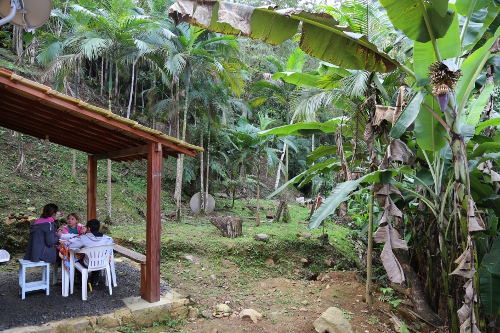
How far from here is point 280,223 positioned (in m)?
12.4

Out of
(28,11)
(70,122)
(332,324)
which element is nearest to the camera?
(28,11)

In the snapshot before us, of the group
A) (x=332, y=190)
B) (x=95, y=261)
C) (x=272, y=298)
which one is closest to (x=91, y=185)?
(x=95, y=261)

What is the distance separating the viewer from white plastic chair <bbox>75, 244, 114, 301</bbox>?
4875mm

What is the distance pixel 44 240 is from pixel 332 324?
4.49 meters

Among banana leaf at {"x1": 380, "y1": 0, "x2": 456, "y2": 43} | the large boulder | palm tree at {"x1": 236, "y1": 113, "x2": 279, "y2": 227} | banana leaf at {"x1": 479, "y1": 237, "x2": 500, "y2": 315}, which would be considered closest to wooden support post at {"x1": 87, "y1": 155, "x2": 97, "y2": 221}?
the large boulder

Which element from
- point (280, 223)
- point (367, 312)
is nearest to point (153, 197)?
Answer: point (367, 312)

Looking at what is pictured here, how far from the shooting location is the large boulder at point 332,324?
4668mm

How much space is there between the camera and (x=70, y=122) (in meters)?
5.10

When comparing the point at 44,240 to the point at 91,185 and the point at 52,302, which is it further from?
the point at 91,185

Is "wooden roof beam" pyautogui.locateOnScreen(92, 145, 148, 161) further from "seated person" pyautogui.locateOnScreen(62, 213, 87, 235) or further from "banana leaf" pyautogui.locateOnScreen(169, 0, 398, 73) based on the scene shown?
"banana leaf" pyautogui.locateOnScreen(169, 0, 398, 73)

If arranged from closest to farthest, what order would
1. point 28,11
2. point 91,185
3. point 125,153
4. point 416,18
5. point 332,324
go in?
point 28,11 → point 416,18 → point 332,324 → point 125,153 → point 91,185

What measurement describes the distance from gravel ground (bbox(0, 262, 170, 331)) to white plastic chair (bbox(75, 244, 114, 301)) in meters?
0.20

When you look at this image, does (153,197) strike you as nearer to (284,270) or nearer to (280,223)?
(284,270)

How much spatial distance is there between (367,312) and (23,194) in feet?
32.9
